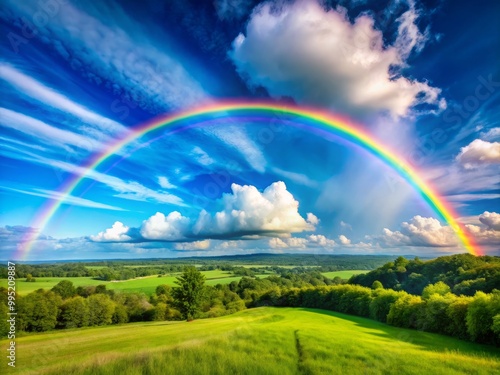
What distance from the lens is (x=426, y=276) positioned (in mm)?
95438

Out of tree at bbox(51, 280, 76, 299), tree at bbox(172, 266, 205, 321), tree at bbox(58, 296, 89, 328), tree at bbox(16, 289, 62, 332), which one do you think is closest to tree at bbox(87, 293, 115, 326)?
tree at bbox(58, 296, 89, 328)

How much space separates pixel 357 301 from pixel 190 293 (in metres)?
41.0

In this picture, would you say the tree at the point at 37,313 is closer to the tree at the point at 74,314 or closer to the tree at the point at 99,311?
the tree at the point at 74,314

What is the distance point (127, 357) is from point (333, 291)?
264 ft

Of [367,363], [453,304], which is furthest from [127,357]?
[453,304]

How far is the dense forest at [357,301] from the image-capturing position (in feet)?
130

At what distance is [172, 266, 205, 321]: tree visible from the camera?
208ft

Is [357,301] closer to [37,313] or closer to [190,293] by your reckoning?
[190,293]

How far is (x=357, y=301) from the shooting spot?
72312mm

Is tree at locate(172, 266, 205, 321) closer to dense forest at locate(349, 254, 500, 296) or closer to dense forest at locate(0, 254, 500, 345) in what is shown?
dense forest at locate(0, 254, 500, 345)

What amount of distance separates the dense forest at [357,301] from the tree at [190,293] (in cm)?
22

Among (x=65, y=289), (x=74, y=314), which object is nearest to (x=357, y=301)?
→ (x=74, y=314)

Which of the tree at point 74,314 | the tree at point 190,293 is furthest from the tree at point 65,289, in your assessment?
the tree at point 190,293

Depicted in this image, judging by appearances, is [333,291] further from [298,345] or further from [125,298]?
[298,345]
